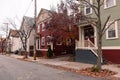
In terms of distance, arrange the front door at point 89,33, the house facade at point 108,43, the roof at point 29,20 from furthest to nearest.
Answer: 1. the roof at point 29,20
2. the front door at point 89,33
3. the house facade at point 108,43

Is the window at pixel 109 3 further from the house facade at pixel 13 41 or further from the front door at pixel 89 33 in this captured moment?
the house facade at pixel 13 41

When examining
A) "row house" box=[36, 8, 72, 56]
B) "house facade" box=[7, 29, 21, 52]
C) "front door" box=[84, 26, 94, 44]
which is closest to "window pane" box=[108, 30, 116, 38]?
"front door" box=[84, 26, 94, 44]

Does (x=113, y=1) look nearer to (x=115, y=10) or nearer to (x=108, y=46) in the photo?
(x=115, y=10)

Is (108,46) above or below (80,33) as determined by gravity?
below

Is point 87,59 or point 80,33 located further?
point 80,33

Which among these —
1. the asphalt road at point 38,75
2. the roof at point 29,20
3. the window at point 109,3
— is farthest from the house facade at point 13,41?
the asphalt road at point 38,75

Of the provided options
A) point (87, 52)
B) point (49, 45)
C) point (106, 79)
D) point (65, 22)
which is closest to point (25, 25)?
point (49, 45)

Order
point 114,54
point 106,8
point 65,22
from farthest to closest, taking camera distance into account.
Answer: point 65,22, point 106,8, point 114,54

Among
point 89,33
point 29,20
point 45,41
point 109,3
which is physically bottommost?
point 45,41

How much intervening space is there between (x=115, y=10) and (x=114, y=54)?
4343 mm

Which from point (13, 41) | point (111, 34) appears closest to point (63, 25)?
point (111, 34)

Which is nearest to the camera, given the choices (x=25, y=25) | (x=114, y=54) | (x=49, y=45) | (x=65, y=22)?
(x=114, y=54)

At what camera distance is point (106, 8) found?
20844mm

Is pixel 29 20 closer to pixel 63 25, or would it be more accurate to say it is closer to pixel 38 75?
pixel 63 25
